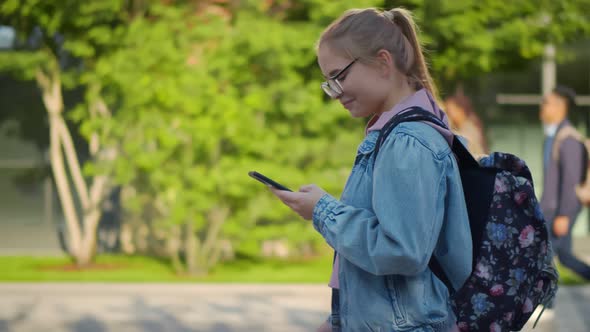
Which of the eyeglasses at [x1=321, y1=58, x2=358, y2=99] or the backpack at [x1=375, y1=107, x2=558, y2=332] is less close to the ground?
the eyeglasses at [x1=321, y1=58, x2=358, y2=99]

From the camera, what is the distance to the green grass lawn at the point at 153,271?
490 inches

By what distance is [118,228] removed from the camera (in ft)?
50.6

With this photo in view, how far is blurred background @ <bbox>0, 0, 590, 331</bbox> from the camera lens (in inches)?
485

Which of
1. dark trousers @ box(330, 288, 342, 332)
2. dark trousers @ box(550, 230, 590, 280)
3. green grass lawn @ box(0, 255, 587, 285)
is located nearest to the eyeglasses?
dark trousers @ box(330, 288, 342, 332)

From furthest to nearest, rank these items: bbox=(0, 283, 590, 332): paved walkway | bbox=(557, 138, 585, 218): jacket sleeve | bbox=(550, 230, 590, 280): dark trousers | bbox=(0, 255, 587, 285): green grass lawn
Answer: bbox=(0, 255, 587, 285): green grass lawn → bbox=(0, 283, 590, 332): paved walkway → bbox=(550, 230, 590, 280): dark trousers → bbox=(557, 138, 585, 218): jacket sleeve

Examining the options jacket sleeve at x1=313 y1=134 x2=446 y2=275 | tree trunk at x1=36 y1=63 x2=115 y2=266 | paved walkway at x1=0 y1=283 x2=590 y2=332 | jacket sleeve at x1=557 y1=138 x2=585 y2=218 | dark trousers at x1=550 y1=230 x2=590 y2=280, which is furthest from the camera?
tree trunk at x1=36 y1=63 x2=115 y2=266

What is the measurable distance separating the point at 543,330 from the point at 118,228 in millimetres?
8391

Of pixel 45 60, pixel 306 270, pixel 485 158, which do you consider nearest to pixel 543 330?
pixel 306 270

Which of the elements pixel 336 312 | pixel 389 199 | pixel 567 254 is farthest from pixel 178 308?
pixel 389 199

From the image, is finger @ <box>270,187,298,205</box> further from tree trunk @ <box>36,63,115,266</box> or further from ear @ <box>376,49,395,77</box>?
tree trunk @ <box>36,63,115,266</box>

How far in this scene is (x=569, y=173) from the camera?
8102 millimetres

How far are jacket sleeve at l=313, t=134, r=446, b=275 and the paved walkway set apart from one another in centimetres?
630

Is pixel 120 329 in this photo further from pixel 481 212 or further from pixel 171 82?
pixel 481 212

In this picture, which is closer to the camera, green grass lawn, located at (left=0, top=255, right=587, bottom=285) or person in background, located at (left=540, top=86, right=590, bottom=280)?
person in background, located at (left=540, top=86, right=590, bottom=280)
